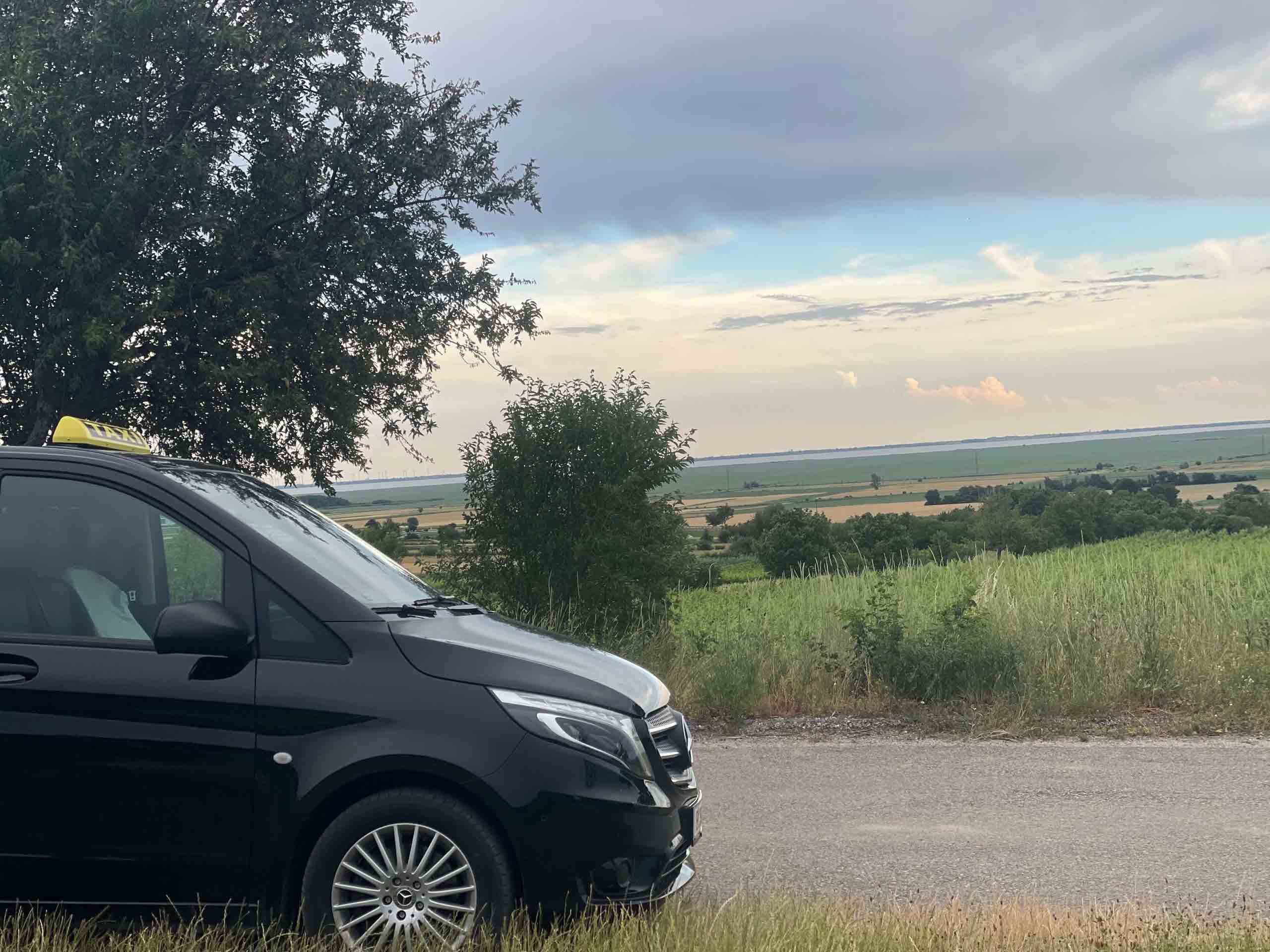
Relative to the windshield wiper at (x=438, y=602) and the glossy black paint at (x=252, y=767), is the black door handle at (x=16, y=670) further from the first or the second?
the windshield wiper at (x=438, y=602)

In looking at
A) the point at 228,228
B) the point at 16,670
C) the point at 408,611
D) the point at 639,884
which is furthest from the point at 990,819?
the point at 228,228

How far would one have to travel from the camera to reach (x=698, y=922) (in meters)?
4.29

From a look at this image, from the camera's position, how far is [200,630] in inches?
159

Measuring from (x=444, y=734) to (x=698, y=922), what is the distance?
1.13 meters

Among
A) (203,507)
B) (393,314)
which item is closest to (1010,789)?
(203,507)

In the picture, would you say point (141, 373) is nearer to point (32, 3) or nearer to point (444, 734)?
point (32, 3)

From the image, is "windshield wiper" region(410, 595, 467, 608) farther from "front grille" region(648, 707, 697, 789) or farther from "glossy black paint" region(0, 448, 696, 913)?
"front grille" region(648, 707, 697, 789)

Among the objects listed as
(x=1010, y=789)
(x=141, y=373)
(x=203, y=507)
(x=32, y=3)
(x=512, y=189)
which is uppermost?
(x=32, y=3)

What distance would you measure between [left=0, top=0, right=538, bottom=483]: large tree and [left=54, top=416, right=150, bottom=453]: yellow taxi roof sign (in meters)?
10.3

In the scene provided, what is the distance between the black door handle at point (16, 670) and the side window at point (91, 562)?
13 centimetres

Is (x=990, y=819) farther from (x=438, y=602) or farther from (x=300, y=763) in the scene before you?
(x=300, y=763)

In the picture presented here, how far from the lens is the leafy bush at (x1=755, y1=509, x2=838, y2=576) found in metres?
37.7

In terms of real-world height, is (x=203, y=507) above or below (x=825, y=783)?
above

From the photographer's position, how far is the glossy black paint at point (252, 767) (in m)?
4.04
